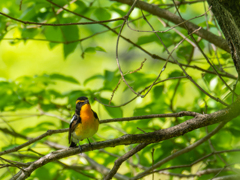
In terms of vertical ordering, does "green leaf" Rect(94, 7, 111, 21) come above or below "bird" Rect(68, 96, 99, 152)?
above

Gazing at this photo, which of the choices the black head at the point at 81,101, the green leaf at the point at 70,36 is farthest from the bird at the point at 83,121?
the green leaf at the point at 70,36

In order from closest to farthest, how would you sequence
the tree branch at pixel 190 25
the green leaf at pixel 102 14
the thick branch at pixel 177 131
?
the thick branch at pixel 177 131 < the tree branch at pixel 190 25 < the green leaf at pixel 102 14

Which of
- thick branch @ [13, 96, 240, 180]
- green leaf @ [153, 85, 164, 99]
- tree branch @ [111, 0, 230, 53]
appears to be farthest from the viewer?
green leaf @ [153, 85, 164, 99]

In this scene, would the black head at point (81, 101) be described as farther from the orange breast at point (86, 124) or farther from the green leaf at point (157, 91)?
the green leaf at point (157, 91)

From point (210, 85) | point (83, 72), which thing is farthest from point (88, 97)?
point (83, 72)

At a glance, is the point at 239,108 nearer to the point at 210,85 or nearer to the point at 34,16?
the point at 210,85

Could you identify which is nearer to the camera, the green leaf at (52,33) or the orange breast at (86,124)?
the orange breast at (86,124)

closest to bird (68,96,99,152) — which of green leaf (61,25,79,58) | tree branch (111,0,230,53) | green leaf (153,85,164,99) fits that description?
green leaf (61,25,79,58)

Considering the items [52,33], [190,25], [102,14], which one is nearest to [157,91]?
[190,25]

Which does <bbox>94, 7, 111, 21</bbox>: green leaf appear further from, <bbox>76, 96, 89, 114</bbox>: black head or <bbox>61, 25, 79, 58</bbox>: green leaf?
<bbox>76, 96, 89, 114</bbox>: black head

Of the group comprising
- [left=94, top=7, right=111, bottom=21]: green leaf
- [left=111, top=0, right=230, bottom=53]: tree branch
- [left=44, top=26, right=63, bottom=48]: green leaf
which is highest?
[left=94, top=7, right=111, bottom=21]: green leaf

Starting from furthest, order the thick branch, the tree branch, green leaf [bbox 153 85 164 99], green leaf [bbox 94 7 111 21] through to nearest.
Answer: green leaf [bbox 153 85 164 99]
green leaf [bbox 94 7 111 21]
the tree branch
the thick branch

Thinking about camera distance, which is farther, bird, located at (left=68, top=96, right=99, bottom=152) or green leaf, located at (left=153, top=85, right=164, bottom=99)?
green leaf, located at (left=153, top=85, right=164, bottom=99)

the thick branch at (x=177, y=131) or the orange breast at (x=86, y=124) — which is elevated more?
the orange breast at (x=86, y=124)
